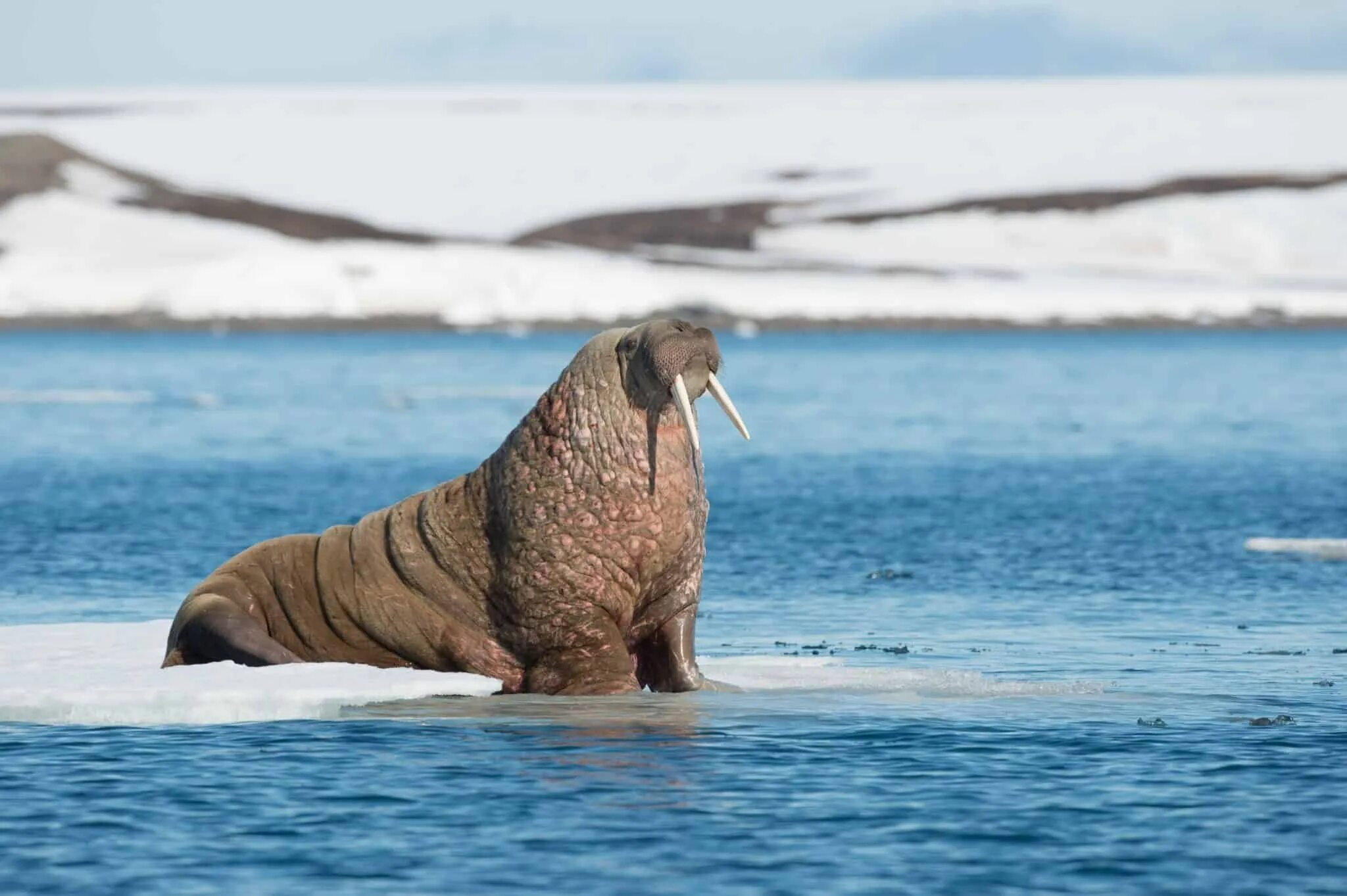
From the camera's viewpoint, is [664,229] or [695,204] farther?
[695,204]

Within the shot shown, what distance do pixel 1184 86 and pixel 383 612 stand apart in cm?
9289

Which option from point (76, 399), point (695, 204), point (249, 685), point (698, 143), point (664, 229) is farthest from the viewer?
point (698, 143)

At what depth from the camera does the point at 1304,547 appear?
16.8m

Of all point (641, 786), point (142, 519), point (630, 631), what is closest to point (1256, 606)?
point (630, 631)

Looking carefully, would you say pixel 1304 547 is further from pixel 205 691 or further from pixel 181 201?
pixel 181 201

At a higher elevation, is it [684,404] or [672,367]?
[672,367]

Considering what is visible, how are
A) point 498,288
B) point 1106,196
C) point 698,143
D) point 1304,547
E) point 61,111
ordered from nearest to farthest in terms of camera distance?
point 1304,547
point 498,288
point 1106,196
point 698,143
point 61,111

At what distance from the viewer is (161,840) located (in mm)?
7520

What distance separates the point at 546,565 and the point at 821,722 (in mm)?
1321

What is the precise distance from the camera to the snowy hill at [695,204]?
74.9m

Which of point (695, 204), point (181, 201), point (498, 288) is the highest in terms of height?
point (695, 204)

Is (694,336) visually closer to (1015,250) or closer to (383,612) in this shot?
(383,612)

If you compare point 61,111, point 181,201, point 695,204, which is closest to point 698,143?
point 695,204

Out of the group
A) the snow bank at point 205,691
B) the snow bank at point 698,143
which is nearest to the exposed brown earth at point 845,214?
the snow bank at point 698,143
